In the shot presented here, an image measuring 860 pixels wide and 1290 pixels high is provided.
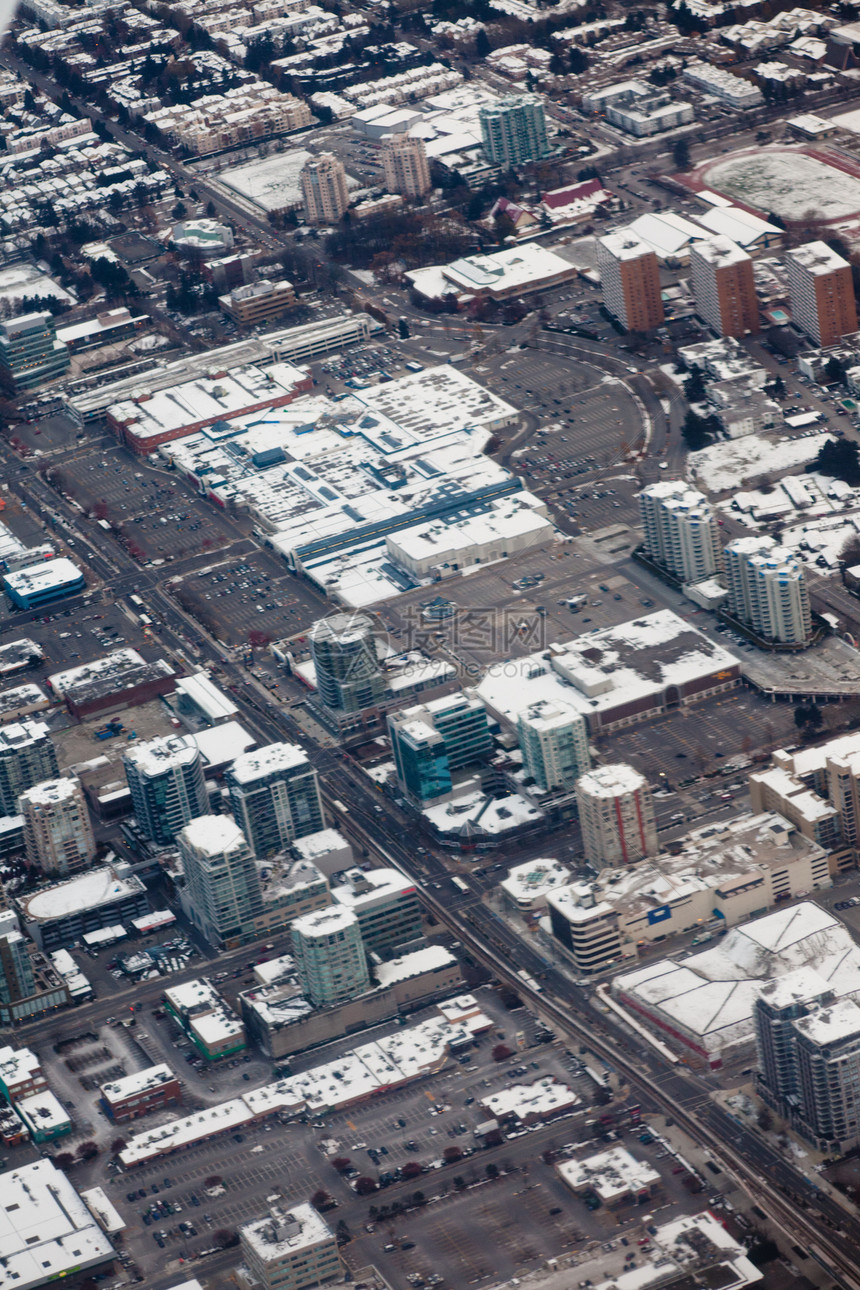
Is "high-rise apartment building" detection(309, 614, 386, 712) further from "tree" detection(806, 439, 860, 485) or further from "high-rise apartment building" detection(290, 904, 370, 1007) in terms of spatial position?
"tree" detection(806, 439, 860, 485)

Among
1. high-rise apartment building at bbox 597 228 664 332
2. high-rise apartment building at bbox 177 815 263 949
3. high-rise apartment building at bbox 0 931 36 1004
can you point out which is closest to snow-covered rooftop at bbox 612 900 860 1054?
high-rise apartment building at bbox 177 815 263 949

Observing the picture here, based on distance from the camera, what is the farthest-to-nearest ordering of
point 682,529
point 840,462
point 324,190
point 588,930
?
1. point 324,190
2. point 840,462
3. point 682,529
4. point 588,930

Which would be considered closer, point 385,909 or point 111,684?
point 385,909

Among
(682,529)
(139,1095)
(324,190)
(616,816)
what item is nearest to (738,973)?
(616,816)

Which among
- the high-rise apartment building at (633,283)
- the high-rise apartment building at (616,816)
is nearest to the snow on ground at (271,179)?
the high-rise apartment building at (633,283)

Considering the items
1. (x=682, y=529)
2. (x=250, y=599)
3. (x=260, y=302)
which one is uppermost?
(x=682, y=529)

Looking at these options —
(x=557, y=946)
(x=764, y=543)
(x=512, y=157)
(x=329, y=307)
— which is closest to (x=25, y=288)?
(x=329, y=307)

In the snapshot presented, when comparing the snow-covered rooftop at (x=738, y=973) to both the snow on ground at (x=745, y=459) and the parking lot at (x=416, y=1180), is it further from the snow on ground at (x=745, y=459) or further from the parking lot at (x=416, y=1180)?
the snow on ground at (x=745, y=459)

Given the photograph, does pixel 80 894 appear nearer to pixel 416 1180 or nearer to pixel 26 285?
pixel 416 1180
